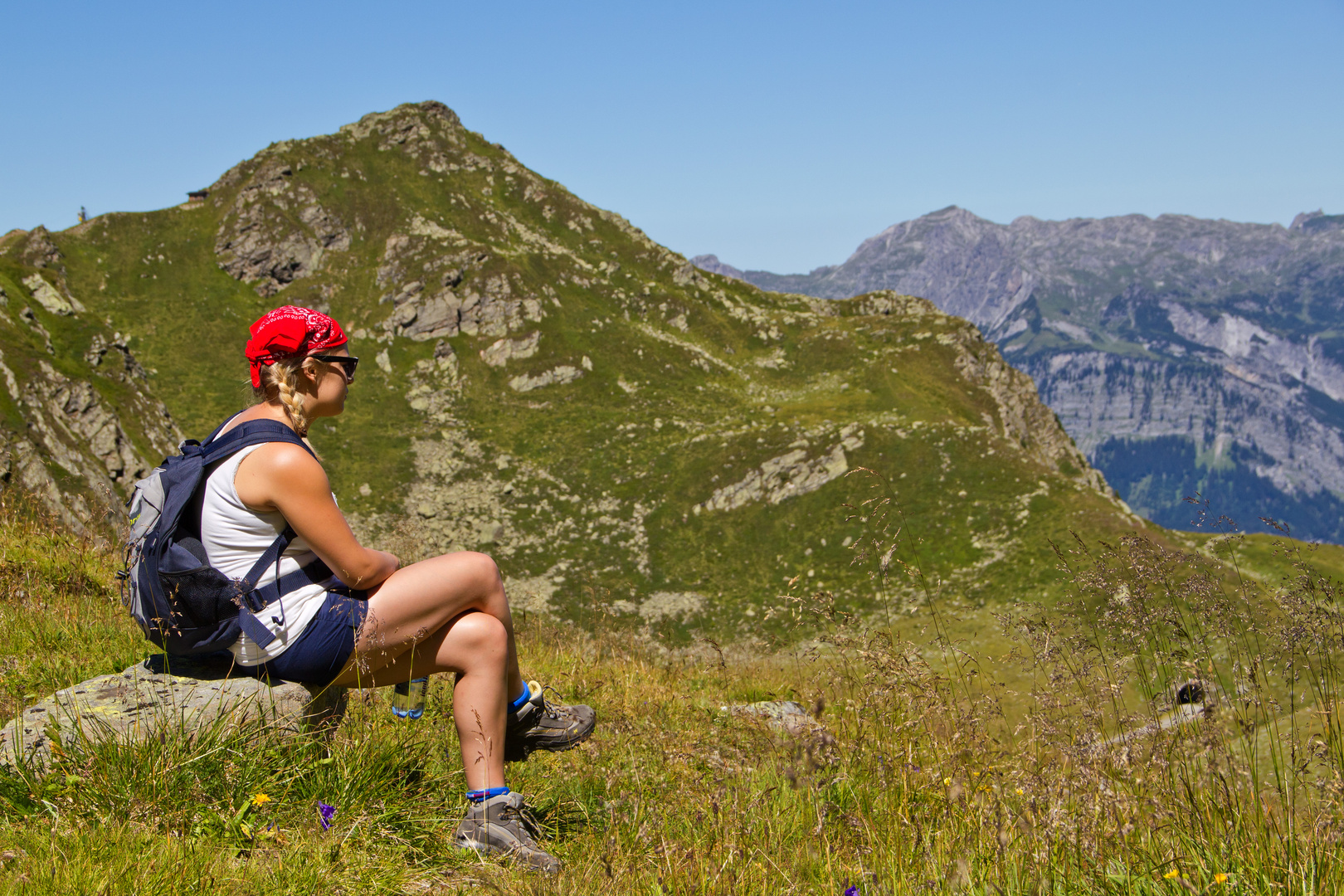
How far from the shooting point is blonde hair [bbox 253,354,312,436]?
151 inches

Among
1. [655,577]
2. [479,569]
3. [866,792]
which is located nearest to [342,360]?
[479,569]

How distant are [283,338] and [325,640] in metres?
1.53

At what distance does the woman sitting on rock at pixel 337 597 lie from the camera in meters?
3.50

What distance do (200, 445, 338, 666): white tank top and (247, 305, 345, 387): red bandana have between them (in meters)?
0.57

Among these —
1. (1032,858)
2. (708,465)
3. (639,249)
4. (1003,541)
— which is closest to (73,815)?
(1032,858)

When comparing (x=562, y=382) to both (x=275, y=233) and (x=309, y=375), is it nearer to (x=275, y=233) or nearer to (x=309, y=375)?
(x=275, y=233)

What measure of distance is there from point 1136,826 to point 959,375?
82.6 m

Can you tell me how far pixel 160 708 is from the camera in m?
3.50

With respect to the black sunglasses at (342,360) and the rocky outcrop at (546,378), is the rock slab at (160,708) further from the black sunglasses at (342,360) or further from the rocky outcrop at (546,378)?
the rocky outcrop at (546,378)

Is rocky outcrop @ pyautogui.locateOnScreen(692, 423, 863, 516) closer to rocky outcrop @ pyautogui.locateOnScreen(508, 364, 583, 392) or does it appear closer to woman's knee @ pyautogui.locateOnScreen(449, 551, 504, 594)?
rocky outcrop @ pyautogui.locateOnScreen(508, 364, 583, 392)

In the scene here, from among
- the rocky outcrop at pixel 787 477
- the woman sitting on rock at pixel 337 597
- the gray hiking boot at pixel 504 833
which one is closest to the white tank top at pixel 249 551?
the woman sitting on rock at pixel 337 597

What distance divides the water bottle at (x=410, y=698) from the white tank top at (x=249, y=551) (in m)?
0.70

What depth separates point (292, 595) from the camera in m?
3.63

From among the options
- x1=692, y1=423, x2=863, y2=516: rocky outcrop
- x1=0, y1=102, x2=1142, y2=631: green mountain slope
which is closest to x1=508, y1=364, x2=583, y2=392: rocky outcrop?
x1=0, y1=102, x2=1142, y2=631: green mountain slope
